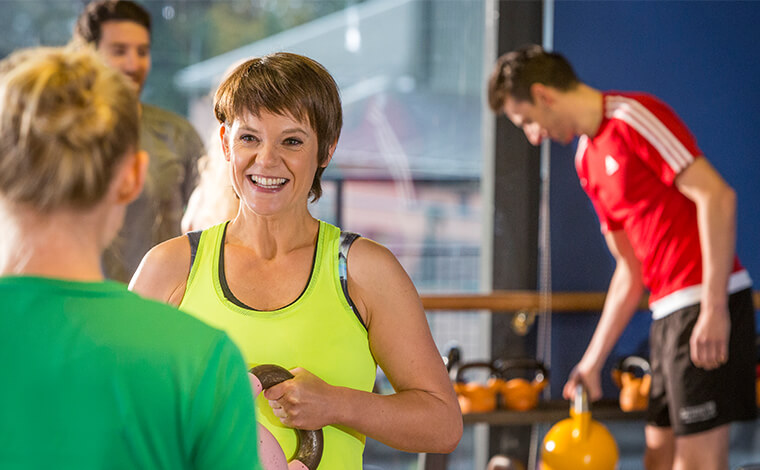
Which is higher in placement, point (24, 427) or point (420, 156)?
point (420, 156)

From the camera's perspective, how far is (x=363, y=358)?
1.56 meters

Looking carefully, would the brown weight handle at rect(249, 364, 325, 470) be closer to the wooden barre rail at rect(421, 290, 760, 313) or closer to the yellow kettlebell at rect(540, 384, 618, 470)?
the yellow kettlebell at rect(540, 384, 618, 470)

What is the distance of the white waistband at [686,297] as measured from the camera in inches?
115

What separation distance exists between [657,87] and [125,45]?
2.16 metres

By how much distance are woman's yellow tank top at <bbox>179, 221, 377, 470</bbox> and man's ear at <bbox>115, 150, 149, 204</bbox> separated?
609mm

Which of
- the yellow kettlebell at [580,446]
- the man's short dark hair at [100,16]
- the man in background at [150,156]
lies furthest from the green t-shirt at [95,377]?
the man's short dark hair at [100,16]

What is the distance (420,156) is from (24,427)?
125 inches

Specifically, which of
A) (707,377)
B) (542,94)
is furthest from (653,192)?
(707,377)

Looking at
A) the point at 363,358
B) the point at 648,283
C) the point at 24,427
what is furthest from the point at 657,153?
the point at 24,427

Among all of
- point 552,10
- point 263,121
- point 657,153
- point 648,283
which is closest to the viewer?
point 263,121

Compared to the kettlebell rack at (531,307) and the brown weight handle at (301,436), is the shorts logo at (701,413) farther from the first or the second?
the brown weight handle at (301,436)

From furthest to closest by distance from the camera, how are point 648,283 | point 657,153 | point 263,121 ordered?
point 648,283 → point 657,153 → point 263,121

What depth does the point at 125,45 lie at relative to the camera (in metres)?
3.08

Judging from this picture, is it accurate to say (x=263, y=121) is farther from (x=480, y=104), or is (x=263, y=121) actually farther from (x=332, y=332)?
(x=480, y=104)
